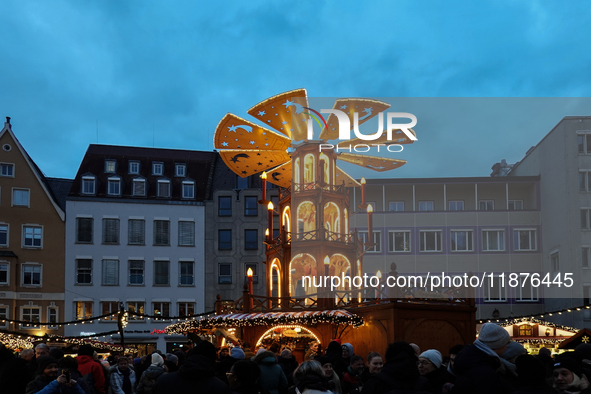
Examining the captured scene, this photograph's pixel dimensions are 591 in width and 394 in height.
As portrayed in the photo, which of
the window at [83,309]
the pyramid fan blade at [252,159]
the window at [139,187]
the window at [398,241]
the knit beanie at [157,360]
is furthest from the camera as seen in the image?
the window at [139,187]

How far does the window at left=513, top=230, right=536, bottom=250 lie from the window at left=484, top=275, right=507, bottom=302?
2.30 m

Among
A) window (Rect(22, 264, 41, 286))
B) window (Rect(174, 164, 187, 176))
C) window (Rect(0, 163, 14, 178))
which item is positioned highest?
window (Rect(174, 164, 187, 176))

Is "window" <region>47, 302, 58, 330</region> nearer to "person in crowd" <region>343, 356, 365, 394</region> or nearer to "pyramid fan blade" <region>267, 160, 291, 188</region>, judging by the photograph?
"pyramid fan blade" <region>267, 160, 291, 188</region>

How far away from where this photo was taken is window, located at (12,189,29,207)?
49.2 metres

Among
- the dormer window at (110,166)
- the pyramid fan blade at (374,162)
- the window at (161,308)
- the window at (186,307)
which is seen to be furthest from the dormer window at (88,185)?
the pyramid fan blade at (374,162)

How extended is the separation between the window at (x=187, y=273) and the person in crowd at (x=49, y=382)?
144 feet

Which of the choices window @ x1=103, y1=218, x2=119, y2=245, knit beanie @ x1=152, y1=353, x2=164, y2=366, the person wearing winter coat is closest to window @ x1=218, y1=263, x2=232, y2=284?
window @ x1=103, y1=218, x2=119, y2=245

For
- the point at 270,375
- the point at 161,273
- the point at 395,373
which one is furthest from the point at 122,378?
the point at 161,273

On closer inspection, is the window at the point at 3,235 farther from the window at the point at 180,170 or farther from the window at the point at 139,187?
the window at the point at 180,170

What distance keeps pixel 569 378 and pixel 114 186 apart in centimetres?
4872

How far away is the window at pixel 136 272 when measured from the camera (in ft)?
169

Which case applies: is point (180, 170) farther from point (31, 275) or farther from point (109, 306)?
point (31, 275)

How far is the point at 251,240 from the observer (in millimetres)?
53375

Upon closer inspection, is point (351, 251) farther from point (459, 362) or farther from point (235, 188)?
point (235, 188)
